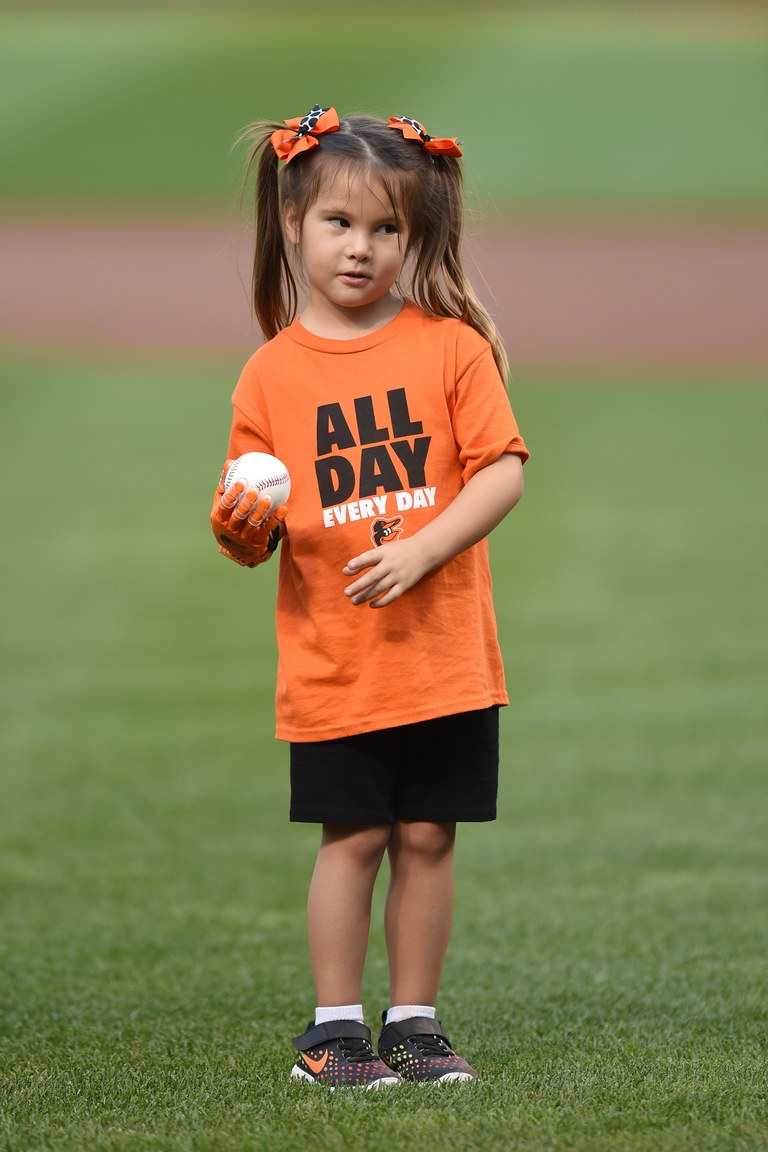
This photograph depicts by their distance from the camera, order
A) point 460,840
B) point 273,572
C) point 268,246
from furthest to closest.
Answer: point 273,572 < point 460,840 < point 268,246

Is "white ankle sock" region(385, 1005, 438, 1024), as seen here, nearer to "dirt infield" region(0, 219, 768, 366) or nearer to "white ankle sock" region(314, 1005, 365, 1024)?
"white ankle sock" region(314, 1005, 365, 1024)

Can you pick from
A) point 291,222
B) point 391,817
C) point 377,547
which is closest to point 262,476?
point 377,547

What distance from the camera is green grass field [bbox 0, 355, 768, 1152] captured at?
8.94 feet

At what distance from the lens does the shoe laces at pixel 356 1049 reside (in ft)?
9.68

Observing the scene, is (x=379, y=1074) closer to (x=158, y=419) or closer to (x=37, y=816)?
(x=37, y=816)

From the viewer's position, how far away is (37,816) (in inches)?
228

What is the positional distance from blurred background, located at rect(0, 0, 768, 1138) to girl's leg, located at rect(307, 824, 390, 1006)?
3.52 ft

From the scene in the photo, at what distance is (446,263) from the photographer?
3115 mm

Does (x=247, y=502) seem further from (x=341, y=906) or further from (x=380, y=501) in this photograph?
(x=341, y=906)

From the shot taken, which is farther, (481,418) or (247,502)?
(481,418)

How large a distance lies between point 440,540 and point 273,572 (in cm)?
715

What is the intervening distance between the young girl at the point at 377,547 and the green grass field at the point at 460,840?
0.94 ft

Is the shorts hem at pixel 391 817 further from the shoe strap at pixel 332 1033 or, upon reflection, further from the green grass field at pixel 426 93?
the green grass field at pixel 426 93

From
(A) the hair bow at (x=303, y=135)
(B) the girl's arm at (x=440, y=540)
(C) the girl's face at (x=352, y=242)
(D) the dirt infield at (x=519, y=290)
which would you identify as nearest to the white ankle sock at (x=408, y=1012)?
(B) the girl's arm at (x=440, y=540)
